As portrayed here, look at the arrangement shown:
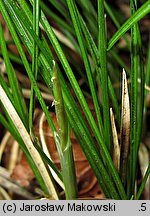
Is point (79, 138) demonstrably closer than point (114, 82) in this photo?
Yes
